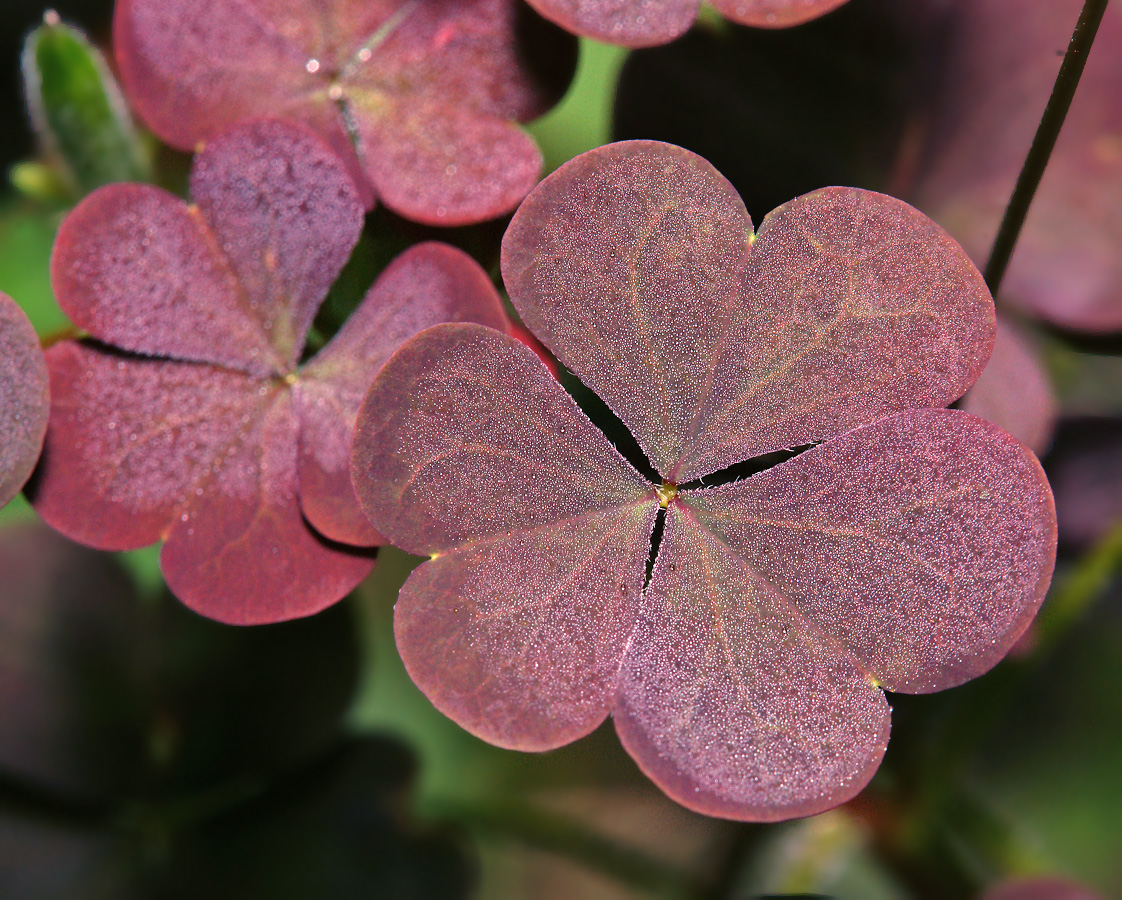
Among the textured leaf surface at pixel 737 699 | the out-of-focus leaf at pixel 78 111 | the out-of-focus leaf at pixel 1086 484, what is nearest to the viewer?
the textured leaf surface at pixel 737 699

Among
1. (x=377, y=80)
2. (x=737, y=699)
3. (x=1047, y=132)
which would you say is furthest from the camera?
(x=377, y=80)

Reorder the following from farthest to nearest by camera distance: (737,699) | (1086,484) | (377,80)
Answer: (1086,484) → (377,80) → (737,699)

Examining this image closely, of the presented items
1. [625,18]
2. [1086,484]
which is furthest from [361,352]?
[1086,484]

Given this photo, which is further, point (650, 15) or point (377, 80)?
point (377, 80)

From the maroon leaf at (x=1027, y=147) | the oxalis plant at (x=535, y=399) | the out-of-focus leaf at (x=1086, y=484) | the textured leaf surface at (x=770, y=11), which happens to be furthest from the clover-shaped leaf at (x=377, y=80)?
the out-of-focus leaf at (x=1086, y=484)

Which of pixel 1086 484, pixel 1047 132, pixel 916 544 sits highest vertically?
pixel 1047 132

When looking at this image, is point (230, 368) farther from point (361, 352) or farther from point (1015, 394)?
point (1015, 394)

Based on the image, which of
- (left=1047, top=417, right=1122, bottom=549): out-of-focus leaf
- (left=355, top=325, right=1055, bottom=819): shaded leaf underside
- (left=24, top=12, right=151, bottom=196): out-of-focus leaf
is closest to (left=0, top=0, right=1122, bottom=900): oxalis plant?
(left=355, top=325, right=1055, bottom=819): shaded leaf underside

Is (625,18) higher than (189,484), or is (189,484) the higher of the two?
(625,18)

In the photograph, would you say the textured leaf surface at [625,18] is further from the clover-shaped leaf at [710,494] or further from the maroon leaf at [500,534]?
the maroon leaf at [500,534]
